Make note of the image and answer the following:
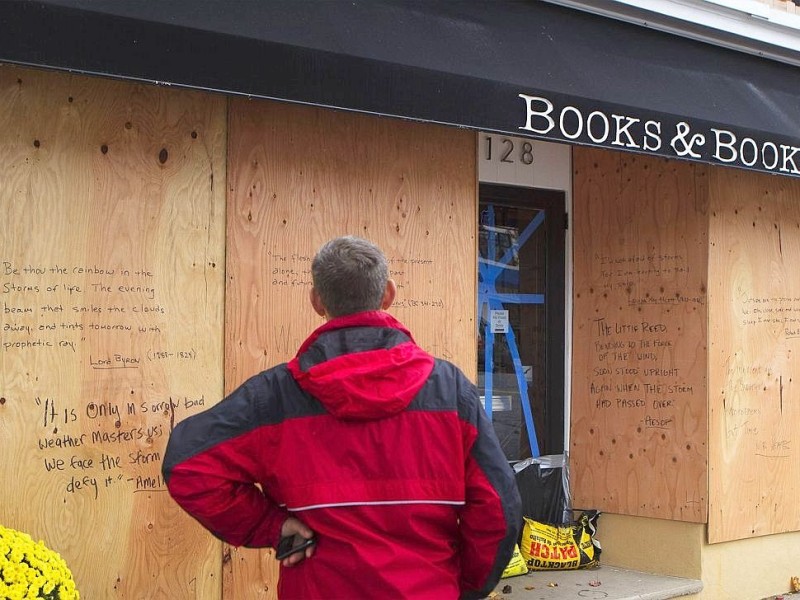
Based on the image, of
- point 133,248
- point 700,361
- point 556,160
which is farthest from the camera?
point 556,160

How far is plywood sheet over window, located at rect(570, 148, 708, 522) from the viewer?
21.3 feet

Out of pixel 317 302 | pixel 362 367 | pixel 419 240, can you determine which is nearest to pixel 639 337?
pixel 419 240

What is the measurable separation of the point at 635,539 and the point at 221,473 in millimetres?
4468

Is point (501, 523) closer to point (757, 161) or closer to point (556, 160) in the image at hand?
point (757, 161)

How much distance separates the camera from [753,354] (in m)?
6.72

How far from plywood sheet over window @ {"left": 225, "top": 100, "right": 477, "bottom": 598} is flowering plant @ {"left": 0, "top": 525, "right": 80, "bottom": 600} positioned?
104 cm

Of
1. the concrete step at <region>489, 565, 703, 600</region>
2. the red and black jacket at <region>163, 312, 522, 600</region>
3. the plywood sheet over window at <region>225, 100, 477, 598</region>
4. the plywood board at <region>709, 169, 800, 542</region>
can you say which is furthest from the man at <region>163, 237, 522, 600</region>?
the plywood board at <region>709, 169, 800, 542</region>

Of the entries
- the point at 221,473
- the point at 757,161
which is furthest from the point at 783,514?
the point at 221,473

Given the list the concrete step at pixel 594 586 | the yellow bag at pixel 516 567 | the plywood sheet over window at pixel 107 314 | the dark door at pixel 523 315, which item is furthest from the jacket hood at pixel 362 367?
the dark door at pixel 523 315

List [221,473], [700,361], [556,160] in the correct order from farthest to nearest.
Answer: [556,160] < [700,361] < [221,473]

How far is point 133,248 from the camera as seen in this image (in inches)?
179

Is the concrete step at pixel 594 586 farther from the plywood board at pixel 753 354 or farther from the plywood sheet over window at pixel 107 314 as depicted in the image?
the plywood sheet over window at pixel 107 314

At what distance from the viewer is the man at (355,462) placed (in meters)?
2.78

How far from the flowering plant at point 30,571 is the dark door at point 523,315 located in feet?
11.8
